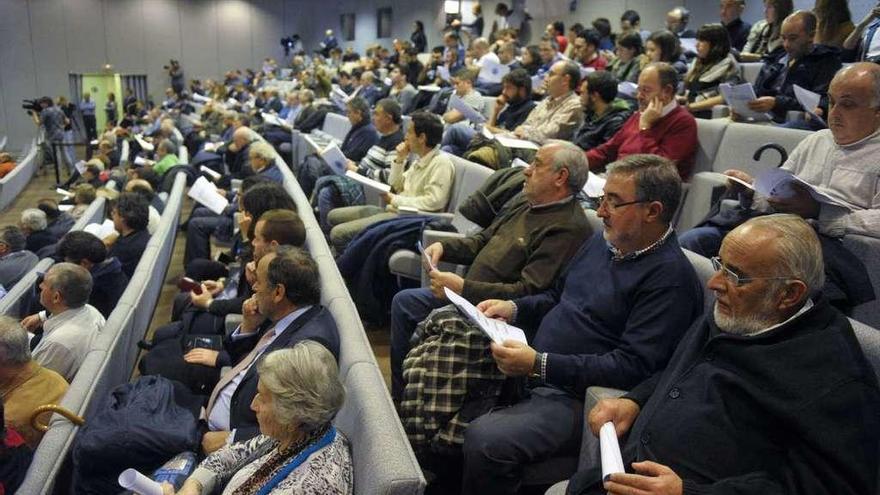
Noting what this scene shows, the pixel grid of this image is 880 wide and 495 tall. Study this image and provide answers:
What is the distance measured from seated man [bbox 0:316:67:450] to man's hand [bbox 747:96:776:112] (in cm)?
331

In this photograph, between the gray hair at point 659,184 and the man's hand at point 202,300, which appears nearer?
the gray hair at point 659,184

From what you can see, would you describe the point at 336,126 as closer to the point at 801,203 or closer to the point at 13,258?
the point at 13,258

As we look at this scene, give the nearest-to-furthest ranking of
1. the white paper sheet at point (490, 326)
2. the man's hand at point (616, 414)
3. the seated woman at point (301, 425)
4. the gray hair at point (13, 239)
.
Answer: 1. the seated woman at point (301, 425)
2. the man's hand at point (616, 414)
3. the white paper sheet at point (490, 326)
4. the gray hair at point (13, 239)

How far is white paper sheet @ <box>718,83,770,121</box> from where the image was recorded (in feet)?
11.2

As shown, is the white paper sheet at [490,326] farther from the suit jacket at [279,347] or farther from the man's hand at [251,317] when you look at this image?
the man's hand at [251,317]

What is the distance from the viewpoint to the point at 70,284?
9.63 feet

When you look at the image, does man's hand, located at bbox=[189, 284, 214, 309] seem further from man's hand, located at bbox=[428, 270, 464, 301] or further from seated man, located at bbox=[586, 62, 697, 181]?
seated man, located at bbox=[586, 62, 697, 181]

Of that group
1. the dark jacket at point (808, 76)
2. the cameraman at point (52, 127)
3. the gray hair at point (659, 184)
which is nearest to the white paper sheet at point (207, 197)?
the gray hair at point (659, 184)

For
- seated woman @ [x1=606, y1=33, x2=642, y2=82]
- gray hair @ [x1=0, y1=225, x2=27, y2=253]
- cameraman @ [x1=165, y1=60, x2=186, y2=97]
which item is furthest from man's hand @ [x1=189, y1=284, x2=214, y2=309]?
cameraman @ [x1=165, y1=60, x2=186, y2=97]

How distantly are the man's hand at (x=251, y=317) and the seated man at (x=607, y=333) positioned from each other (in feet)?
2.98

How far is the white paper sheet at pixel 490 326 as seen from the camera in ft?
6.42

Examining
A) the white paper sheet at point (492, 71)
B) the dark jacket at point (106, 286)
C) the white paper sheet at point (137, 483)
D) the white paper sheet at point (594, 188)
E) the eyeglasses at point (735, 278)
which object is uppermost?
the white paper sheet at point (492, 71)

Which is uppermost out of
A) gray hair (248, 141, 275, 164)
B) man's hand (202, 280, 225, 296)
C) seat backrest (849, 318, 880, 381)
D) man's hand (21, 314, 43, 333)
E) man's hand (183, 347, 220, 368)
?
seat backrest (849, 318, 880, 381)

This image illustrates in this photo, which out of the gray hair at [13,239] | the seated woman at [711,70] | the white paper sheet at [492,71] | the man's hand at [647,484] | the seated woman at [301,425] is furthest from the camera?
the white paper sheet at [492,71]
